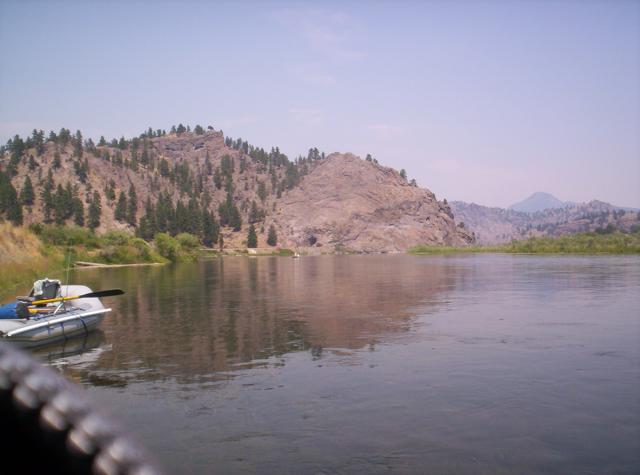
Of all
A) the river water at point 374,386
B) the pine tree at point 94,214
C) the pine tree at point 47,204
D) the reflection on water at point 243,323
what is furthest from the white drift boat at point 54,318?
the pine tree at point 94,214

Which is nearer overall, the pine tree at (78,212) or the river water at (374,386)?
the river water at (374,386)

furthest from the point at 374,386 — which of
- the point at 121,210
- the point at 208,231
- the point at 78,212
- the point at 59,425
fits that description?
the point at 121,210

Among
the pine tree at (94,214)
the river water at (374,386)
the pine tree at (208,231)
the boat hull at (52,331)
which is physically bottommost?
the river water at (374,386)

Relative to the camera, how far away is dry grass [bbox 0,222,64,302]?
43188 millimetres

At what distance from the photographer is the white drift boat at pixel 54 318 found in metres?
23.3

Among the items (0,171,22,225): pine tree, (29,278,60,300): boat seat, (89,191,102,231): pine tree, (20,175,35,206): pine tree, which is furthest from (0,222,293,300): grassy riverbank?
(20,175,35,206): pine tree

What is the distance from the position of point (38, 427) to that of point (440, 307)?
36.1m

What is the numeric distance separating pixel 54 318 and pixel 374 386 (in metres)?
14.7

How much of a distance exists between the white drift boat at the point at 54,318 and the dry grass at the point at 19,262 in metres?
12.0

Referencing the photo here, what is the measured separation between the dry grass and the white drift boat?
39.5 ft

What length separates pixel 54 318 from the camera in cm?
2483

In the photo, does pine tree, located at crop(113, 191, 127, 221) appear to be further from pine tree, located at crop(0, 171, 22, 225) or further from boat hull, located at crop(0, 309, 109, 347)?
boat hull, located at crop(0, 309, 109, 347)

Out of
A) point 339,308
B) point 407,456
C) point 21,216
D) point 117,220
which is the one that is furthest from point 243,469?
point 117,220

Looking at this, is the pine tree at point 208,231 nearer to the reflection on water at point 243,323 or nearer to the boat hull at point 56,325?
the reflection on water at point 243,323
